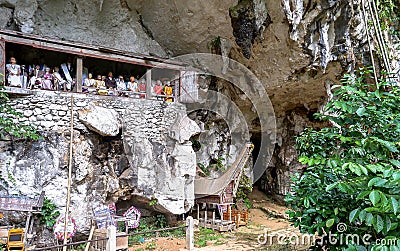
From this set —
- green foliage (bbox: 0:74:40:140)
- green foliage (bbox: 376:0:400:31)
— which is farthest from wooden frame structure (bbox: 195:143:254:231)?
green foliage (bbox: 376:0:400:31)

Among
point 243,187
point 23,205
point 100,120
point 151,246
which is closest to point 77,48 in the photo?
point 100,120

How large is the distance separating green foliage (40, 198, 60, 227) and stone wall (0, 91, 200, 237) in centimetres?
13

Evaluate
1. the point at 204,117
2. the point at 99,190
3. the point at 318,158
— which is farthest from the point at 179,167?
the point at 318,158

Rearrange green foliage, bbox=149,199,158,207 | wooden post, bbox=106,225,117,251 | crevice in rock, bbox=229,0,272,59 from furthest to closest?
crevice in rock, bbox=229,0,272,59 < green foliage, bbox=149,199,158,207 < wooden post, bbox=106,225,117,251

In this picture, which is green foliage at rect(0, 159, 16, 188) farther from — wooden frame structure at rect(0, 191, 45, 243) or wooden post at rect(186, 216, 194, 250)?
wooden post at rect(186, 216, 194, 250)

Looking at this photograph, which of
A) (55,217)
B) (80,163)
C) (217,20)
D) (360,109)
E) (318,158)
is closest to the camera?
(360,109)

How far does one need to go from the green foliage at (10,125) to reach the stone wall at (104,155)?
186 mm

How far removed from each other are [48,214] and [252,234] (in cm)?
531

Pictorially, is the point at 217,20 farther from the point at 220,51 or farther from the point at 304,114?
the point at 304,114

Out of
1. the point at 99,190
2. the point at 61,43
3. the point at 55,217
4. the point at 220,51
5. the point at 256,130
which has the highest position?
the point at 220,51

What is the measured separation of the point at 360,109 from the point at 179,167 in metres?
6.34

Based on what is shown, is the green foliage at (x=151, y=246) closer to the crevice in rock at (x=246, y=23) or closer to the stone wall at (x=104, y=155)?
the stone wall at (x=104, y=155)

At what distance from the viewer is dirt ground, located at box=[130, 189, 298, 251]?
7.58m

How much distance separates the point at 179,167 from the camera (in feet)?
28.8
